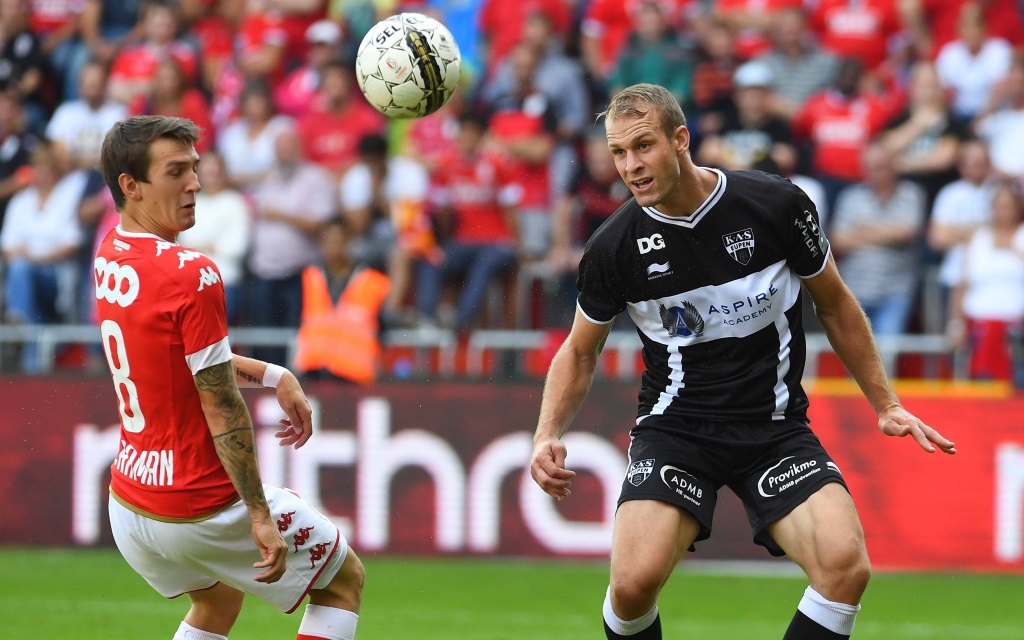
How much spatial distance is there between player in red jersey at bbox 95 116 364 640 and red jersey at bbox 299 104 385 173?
8.11m

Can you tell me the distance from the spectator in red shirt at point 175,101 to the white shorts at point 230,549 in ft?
29.4

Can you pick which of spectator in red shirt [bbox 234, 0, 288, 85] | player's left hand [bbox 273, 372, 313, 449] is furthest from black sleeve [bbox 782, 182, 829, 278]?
spectator in red shirt [bbox 234, 0, 288, 85]

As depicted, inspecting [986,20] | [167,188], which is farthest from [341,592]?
[986,20]

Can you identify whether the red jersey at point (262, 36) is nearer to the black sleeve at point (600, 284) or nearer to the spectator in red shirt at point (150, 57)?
the spectator in red shirt at point (150, 57)

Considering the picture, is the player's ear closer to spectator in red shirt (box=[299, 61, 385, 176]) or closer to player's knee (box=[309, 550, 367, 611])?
player's knee (box=[309, 550, 367, 611])

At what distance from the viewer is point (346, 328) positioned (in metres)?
11.9

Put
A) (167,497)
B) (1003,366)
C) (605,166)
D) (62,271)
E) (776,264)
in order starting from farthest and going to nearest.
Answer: (62,271) < (605,166) < (1003,366) < (776,264) < (167,497)

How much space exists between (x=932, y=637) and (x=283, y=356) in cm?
615

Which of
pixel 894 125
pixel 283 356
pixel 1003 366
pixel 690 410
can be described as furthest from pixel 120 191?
pixel 894 125

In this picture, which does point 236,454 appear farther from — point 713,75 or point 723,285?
point 713,75

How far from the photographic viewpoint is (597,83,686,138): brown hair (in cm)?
558

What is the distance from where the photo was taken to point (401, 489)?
1136cm

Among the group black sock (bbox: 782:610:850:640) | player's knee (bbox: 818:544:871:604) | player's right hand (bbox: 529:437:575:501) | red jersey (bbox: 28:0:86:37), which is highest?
red jersey (bbox: 28:0:86:37)

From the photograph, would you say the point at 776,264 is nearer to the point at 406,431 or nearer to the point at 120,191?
the point at 120,191
